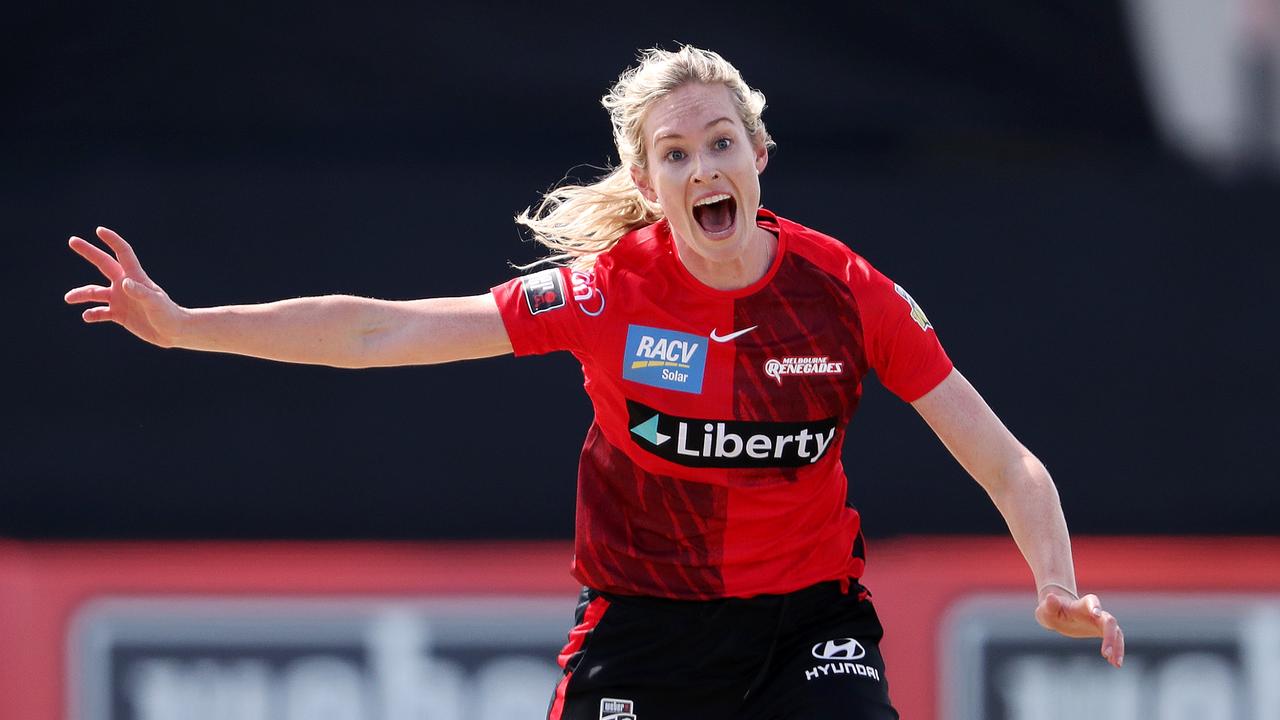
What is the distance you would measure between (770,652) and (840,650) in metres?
0.15

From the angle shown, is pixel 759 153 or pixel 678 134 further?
pixel 759 153

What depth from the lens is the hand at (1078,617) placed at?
331 centimetres

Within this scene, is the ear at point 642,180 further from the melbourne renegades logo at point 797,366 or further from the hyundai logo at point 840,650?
the hyundai logo at point 840,650

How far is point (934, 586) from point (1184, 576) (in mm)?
826

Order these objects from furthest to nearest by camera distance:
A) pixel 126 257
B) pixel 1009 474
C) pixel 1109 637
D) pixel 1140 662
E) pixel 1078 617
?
pixel 1140 662
pixel 1009 474
pixel 126 257
pixel 1078 617
pixel 1109 637

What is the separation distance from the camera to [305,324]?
3.59m

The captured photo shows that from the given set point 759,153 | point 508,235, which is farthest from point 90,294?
point 508,235

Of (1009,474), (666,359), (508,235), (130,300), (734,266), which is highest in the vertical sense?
(508,235)

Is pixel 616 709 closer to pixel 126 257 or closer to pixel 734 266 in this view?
pixel 734 266

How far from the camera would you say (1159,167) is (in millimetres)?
5914

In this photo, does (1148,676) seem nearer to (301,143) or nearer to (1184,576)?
(1184,576)

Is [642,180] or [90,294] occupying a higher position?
[642,180]

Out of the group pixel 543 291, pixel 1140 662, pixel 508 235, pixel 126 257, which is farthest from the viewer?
pixel 508 235

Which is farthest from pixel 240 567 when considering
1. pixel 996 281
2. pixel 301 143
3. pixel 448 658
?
pixel 996 281
